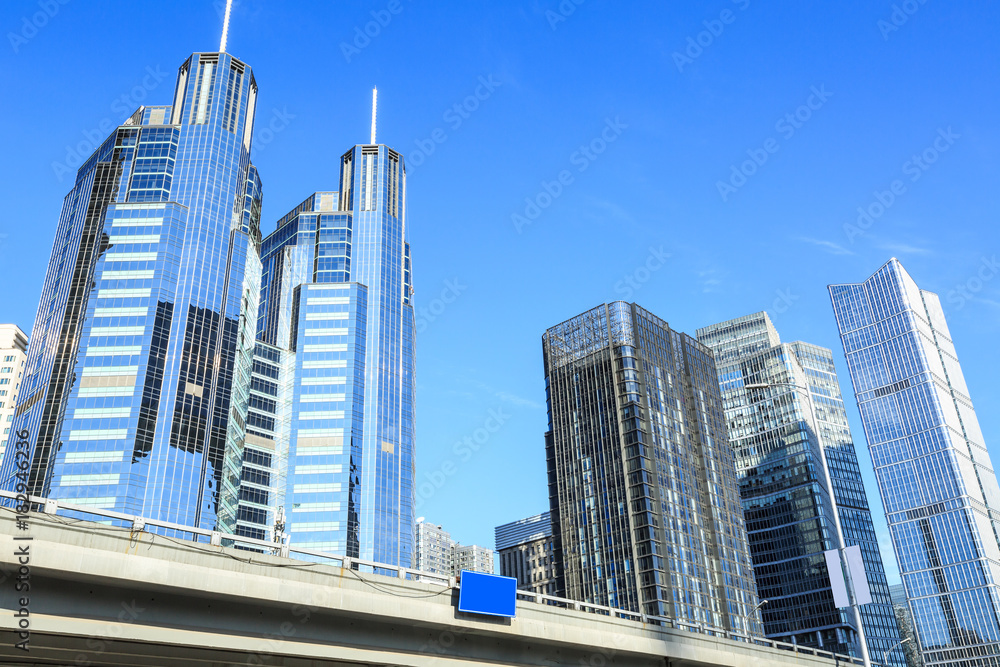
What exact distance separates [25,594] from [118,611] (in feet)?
7.73

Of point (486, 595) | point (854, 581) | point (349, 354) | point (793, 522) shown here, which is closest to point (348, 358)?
point (349, 354)

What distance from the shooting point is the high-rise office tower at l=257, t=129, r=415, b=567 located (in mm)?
141750

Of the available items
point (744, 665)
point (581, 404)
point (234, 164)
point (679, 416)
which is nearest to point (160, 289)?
point (234, 164)

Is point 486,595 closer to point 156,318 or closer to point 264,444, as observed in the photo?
point 156,318

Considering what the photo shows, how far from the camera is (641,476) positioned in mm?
124938

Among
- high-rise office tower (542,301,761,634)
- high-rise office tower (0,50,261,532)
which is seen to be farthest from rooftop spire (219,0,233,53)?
high-rise office tower (542,301,761,634)

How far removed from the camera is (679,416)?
461 feet

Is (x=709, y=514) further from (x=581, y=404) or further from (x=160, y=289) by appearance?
(x=160, y=289)

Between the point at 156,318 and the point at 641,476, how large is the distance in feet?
265

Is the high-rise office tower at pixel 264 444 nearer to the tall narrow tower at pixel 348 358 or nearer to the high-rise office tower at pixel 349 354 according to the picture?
the tall narrow tower at pixel 348 358

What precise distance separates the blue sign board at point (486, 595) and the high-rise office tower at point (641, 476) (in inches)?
3620

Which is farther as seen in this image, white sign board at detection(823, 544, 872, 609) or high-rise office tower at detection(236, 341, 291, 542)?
high-rise office tower at detection(236, 341, 291, 542)

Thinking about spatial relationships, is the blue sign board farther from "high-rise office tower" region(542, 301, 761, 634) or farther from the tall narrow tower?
the tall narrow tower

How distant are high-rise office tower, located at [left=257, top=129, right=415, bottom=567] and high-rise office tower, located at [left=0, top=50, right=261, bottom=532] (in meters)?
12.0
